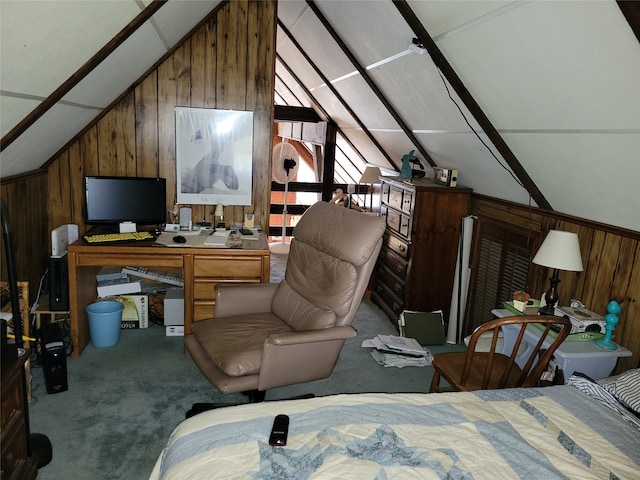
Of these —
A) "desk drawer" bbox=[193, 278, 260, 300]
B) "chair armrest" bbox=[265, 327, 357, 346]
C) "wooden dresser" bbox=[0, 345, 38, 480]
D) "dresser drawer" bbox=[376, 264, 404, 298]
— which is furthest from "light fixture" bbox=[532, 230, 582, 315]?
"wooden dresser" bbox=[0, 345, 38, 480]

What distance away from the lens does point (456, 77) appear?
2684mm

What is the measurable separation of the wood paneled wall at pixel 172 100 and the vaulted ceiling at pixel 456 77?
0.64 feet

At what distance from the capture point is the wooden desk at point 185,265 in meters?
3.08

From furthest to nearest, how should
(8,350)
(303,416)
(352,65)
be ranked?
(352,65)
(8,350)
(303,416)

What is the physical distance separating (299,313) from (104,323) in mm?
1488

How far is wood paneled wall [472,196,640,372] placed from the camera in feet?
7.65

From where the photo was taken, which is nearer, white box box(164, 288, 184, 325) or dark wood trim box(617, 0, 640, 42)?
dark wood trim box(617, 0, 640, 42)

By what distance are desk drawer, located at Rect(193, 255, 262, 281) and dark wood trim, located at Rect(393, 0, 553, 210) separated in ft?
5.36

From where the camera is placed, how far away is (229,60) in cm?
359

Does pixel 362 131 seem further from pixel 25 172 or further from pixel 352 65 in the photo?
pixel 25 172

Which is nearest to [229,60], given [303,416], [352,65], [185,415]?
[352,65]

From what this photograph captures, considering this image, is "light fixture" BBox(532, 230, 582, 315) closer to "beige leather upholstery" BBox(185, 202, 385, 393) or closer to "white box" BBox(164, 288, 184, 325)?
"beige leather upholstery" BBox(185, 202, 385, 393)

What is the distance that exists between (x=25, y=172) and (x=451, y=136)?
9.24ft

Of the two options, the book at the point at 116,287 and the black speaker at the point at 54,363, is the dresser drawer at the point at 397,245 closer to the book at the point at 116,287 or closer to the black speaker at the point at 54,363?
the book at the point at 116,287
